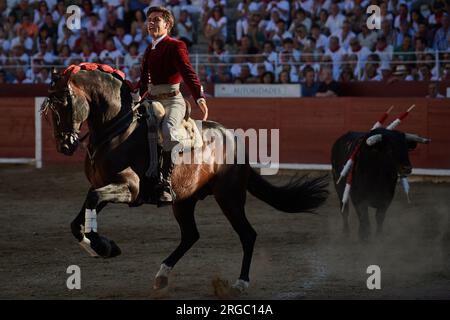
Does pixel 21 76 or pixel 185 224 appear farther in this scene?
pixel 21 76

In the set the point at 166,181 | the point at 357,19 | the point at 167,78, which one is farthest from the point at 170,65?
the point at 357,19

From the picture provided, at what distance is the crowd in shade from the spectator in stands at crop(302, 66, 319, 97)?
2cm

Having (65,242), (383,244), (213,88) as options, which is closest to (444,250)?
(383,244)

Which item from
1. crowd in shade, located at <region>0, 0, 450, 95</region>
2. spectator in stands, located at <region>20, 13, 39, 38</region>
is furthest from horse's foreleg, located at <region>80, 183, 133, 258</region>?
spectator in stands, located at <region>20, 13, 39, 38</region>

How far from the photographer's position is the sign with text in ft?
44.8

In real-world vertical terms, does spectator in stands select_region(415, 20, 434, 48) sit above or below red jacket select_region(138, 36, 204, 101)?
above

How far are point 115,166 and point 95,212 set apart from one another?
1.25ft

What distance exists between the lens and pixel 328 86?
44.1ft

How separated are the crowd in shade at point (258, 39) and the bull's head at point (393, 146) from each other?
4373 mm

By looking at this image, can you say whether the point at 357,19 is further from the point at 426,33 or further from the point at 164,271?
the point at 164,271

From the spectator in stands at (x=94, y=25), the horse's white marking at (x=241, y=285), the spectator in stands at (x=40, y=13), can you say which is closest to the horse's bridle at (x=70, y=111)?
the horse's white marking at (x=241, y=285)

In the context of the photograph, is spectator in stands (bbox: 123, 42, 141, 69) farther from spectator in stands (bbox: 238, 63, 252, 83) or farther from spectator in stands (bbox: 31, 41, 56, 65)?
spectator in stands (bbox: 238, 63, 252, 83)

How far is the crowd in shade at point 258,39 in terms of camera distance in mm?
13180

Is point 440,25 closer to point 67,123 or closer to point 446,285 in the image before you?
point 446,285
